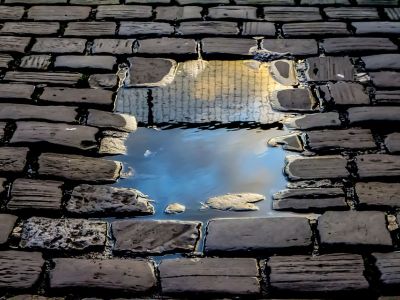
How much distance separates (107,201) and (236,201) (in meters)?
0.56

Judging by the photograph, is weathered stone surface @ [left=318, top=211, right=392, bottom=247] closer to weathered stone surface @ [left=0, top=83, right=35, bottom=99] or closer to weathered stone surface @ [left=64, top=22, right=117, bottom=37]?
weathered stone surface @ [left=0, top=83, right=35, bottom=99]

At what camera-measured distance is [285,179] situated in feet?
8.98

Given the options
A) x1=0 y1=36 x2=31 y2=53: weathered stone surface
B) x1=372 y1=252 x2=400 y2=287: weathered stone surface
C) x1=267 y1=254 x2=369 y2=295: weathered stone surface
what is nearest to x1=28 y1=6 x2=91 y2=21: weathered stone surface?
x1=0 y1=36 x2=31 y2=53: weathered stone surface

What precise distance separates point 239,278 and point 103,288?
0.49 m

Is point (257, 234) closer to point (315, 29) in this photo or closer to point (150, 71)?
point (150, 71)

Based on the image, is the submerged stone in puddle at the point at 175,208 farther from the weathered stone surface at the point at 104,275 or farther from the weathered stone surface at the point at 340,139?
the weathered stone surface at the point at 340,139

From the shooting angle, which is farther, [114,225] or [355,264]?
[114,225]

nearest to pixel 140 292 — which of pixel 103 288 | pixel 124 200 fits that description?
pixel 103 288

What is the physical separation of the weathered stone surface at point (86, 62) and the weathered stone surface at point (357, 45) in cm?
135

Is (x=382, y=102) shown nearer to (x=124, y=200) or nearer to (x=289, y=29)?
(x=289, y=29)

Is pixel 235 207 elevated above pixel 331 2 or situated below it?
below

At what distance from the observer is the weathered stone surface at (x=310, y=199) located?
100 inches

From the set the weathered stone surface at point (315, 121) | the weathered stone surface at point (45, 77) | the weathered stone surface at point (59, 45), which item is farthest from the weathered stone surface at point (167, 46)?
the weathered stone surface at point (315, 121)

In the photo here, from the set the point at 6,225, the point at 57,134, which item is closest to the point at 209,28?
the point at 57,134
